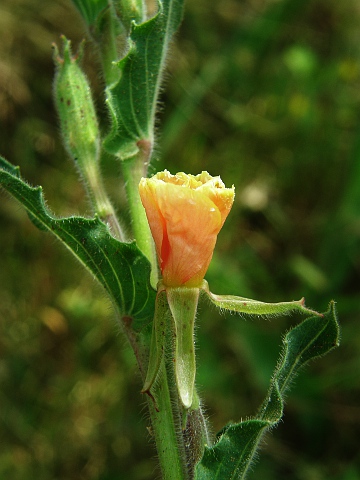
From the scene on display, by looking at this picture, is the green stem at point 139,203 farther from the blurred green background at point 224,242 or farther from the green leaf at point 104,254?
the blurred green background at point 224,242

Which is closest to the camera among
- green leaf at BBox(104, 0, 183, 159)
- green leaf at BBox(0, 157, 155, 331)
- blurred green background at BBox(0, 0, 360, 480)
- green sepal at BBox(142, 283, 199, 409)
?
green sepal at BBox(142, 283, 199, 409)

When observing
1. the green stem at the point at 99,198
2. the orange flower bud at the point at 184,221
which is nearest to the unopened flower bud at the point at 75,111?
the green stem at the point at 99,198

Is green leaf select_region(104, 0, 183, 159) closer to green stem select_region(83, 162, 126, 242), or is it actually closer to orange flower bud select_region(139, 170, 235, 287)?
green stem select_region(83, 162, 126, 242)

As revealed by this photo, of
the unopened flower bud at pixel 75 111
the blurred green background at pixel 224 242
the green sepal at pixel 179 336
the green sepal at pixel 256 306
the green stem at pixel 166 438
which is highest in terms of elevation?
the unopened flower bud at pixel 75 111

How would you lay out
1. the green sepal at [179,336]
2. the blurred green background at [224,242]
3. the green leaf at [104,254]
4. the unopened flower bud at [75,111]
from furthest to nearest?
1. the blurred green background at [224,242]
2. the unopened flower bud at [75,111]
3. the green leaf at [104,254]
4. the green sepal at [179,336]

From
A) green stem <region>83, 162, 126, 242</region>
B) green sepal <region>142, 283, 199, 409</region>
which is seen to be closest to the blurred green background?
green stem <region>83, 162, 126, 242</region>

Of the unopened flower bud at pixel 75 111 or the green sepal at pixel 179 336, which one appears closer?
the green sepal at pixel 179 336
